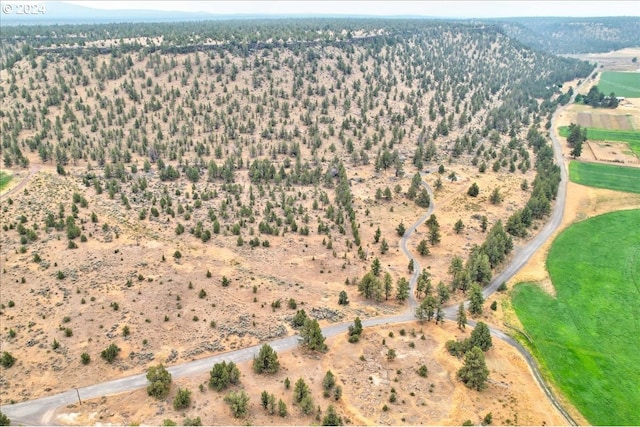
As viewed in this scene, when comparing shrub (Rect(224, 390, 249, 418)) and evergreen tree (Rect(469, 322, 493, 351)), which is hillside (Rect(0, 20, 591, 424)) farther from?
shrub (Rect(224, 390, 249, 418))

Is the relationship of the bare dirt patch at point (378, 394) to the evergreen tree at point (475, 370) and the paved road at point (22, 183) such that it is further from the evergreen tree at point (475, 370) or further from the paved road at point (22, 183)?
the paved road at point (22, 183)

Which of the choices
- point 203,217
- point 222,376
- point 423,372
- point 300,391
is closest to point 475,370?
point 423,372

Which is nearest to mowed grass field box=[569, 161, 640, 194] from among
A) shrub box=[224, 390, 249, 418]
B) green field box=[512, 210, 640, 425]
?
green field box=[512, 210, 640, 425]

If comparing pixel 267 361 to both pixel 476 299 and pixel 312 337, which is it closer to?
pixel 312 337

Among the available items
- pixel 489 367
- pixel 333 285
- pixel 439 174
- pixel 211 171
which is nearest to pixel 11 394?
pixel 333 285

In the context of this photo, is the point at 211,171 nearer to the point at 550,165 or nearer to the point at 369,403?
the point at 369,403

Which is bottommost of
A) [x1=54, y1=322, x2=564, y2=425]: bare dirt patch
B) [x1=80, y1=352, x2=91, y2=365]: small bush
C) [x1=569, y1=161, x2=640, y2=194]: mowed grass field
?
[x1=54, y1=322, x2=564, y2=425]: bare dirt patch
